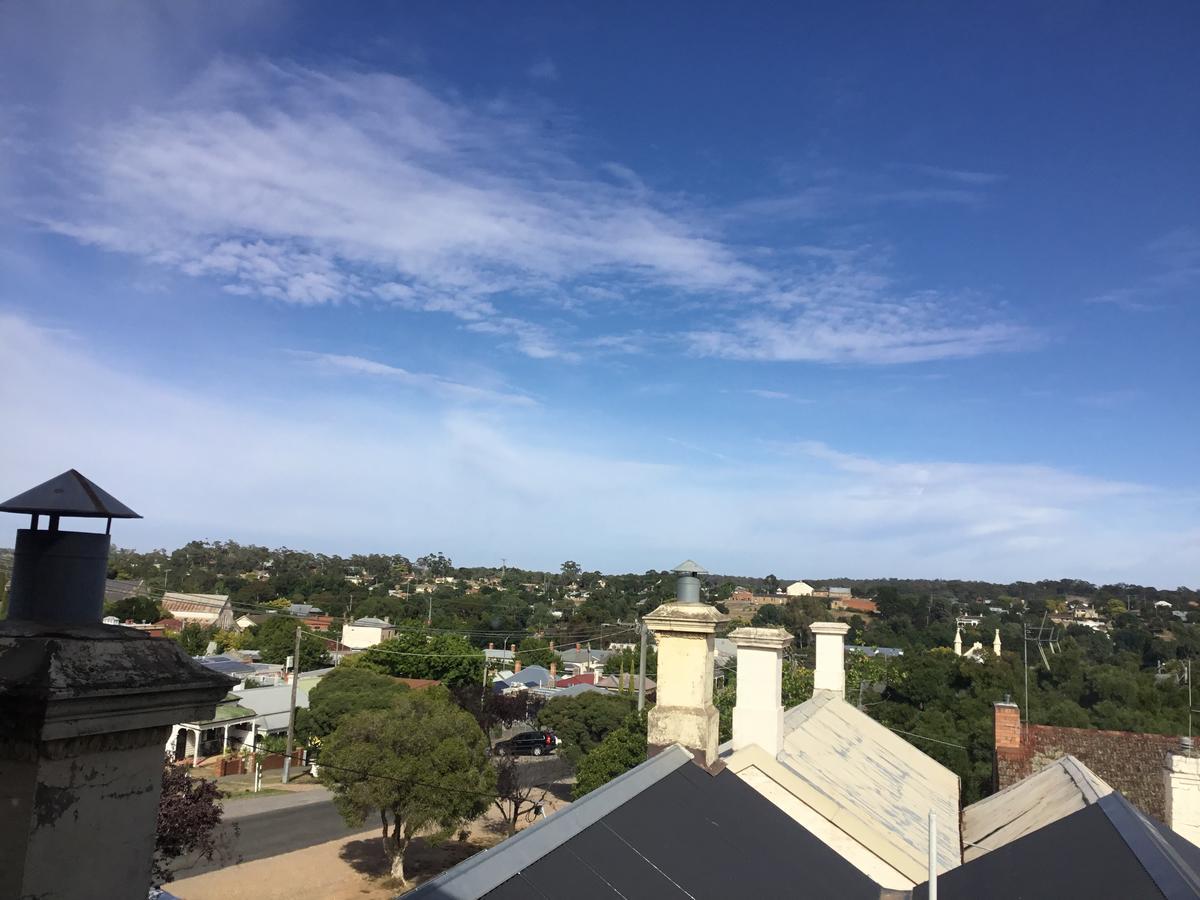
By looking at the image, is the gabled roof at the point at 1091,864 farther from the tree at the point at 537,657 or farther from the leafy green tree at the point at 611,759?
the tree at the point at 537,657

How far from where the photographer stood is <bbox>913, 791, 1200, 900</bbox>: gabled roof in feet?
15.0

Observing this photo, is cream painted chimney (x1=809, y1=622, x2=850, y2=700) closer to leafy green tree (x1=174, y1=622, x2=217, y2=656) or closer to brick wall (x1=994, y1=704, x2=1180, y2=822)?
brick wall (x1=994, y1=704, x2=1180, y2=822)

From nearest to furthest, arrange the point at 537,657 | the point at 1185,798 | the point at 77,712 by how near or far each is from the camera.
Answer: the point at 77,712 < the point at 1185,798 < the point at 537,657

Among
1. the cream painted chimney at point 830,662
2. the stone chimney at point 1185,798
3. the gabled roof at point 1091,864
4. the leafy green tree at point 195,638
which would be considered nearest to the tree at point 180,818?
Result: the cream painted chimney at point 830,662

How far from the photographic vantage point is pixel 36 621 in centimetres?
254

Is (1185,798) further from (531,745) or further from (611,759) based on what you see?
(531,745)

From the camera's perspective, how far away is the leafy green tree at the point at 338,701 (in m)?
34.3

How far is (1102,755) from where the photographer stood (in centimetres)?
1708

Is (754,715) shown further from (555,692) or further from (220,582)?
(220,582)

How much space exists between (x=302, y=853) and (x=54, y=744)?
22623mm

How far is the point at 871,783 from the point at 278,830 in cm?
1980

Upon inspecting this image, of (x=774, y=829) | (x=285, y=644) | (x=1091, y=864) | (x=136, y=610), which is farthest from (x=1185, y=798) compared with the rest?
(x=136, y=610)

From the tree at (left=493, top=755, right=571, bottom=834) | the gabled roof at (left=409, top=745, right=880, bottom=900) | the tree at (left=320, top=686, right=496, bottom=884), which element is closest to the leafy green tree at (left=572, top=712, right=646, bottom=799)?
the tree at (left=493, top=755, right=571, bottom=834)

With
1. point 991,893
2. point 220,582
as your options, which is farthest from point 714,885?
point 220,582
